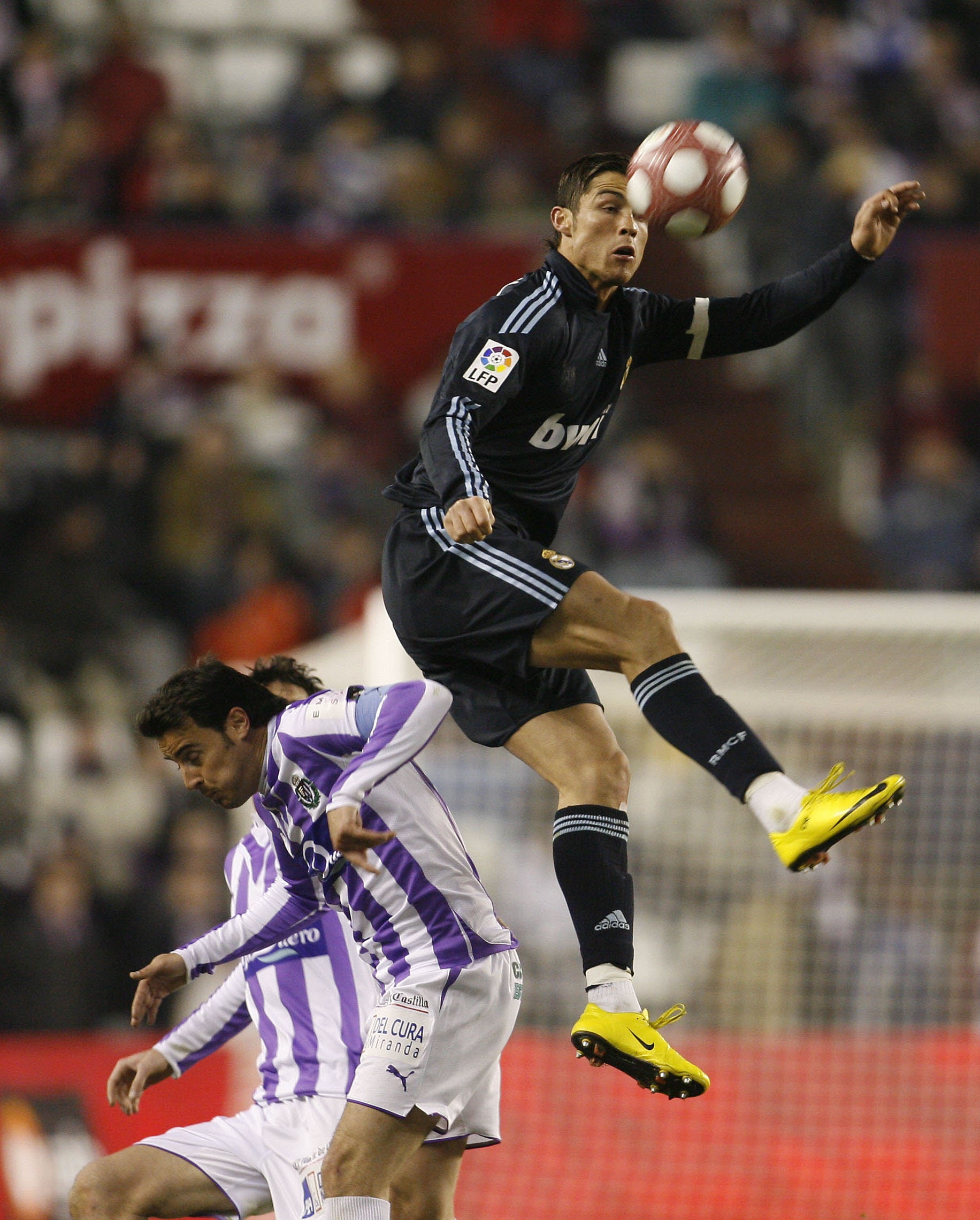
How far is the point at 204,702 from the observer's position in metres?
4.59

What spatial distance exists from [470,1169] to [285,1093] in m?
2.61

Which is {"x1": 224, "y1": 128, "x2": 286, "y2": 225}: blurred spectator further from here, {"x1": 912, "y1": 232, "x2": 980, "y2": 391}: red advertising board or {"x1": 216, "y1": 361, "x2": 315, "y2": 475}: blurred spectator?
{"x1": 912, "y1": 232, "x2": 980, "y2": 391}: red advertising board

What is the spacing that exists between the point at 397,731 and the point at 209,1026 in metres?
1.69

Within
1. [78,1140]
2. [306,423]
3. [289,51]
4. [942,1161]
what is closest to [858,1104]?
[942,1161]

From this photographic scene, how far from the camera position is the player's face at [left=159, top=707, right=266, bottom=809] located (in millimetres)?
4594

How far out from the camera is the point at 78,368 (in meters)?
11.4

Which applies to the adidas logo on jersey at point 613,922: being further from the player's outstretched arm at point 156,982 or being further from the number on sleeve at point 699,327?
the number on sleeve at point 699,327

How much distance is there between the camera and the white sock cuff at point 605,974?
176 inches

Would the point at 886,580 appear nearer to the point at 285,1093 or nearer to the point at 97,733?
the point at 97,733

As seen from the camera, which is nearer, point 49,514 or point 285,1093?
point 285,1093

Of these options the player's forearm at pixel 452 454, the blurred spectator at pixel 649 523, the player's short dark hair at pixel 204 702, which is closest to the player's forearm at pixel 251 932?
the player's short dark hair at pixel 204 702

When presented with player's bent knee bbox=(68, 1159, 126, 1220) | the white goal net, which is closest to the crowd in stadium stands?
the white goal net

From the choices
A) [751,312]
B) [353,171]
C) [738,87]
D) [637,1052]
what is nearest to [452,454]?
[751,312]

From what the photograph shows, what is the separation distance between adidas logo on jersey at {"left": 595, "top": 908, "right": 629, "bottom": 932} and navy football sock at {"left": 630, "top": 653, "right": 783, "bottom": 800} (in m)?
0.48
